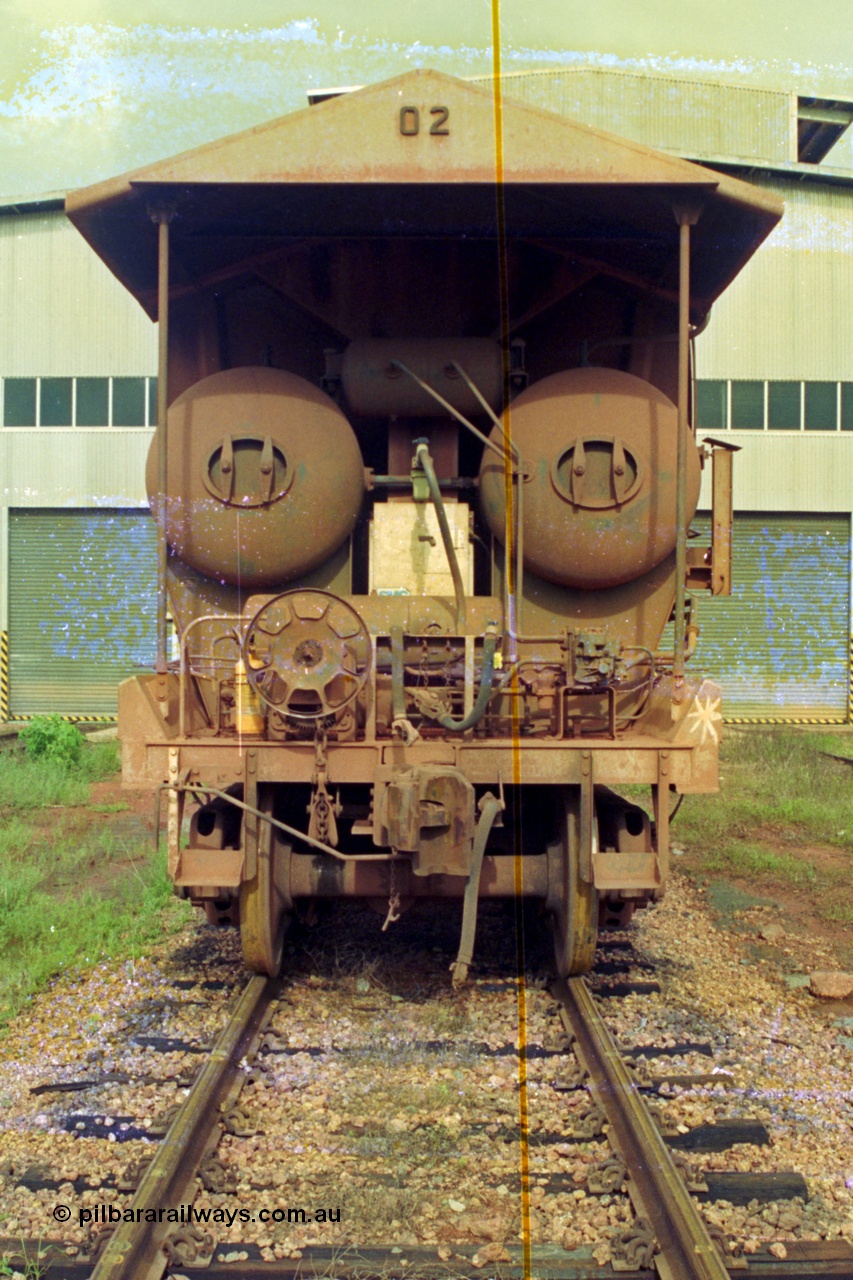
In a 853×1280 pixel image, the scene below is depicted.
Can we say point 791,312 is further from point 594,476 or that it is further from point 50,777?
point 594,476

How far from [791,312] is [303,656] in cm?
1703

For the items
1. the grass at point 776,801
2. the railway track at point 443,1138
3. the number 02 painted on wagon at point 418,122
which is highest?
the number 02 painted on wagon at point 418,122

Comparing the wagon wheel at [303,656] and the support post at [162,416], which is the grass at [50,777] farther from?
the wagon wheel at [303,656]

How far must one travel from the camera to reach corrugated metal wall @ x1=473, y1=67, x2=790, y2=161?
485 inches

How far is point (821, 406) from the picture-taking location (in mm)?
19016

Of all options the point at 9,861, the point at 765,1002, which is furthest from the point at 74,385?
the point at 765,1002

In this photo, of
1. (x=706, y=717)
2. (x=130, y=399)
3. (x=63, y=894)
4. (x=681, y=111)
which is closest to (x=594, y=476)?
(x=706, y=717)

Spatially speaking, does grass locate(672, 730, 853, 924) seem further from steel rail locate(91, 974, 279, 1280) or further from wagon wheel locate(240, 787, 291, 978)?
steel rail locate(91, 974, 279, 1280)

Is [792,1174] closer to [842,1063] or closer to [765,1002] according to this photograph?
[842,1063]

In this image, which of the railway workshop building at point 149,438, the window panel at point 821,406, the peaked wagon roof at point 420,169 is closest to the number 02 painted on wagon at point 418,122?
the peaked wagon roof at point 420,169

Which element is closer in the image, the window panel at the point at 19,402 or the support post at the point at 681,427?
the support post at the point at 681,427

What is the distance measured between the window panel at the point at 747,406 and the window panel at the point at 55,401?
1220 cm

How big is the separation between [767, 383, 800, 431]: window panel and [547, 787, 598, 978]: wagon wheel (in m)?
15.9

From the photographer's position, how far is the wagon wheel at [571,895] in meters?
4.81
